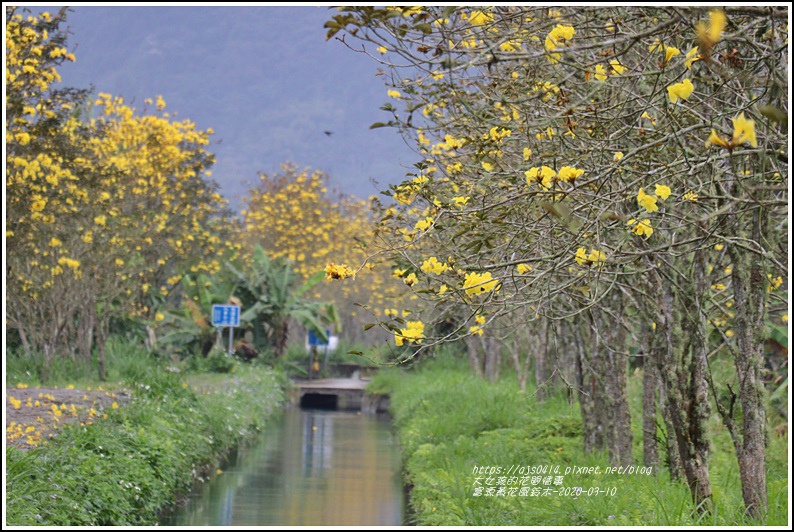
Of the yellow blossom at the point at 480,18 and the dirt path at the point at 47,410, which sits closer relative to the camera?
the yellow blossom at the point at 480,18

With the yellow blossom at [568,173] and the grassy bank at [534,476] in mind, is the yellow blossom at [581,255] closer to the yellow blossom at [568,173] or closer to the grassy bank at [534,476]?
the yellow blossom at [568,173]

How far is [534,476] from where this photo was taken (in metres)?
8.64

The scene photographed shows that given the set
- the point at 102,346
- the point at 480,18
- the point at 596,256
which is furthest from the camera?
the point at 102,346

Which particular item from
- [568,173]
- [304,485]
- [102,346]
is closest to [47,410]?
[304,485]

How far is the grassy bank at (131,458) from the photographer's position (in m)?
8.29

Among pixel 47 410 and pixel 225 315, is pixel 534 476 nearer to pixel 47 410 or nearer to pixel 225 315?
pixel 47 410

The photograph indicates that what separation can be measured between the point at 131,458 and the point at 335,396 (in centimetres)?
2270

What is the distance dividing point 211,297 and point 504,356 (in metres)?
8.97

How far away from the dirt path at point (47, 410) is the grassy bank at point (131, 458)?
0.21 meters

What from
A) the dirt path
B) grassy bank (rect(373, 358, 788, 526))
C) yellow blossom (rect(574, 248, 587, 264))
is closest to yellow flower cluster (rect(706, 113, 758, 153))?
yellow blossom (rect(574, 248, 587, 264))

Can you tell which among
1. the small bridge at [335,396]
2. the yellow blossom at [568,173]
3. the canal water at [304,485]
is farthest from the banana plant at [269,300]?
A: the yellow blossom at [568,173]

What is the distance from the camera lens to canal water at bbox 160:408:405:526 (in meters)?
12.0

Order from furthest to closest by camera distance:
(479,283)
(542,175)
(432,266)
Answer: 1. (432,266)
2. (479,283)
3. (542,175)

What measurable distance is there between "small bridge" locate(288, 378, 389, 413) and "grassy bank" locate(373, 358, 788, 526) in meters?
12.6
